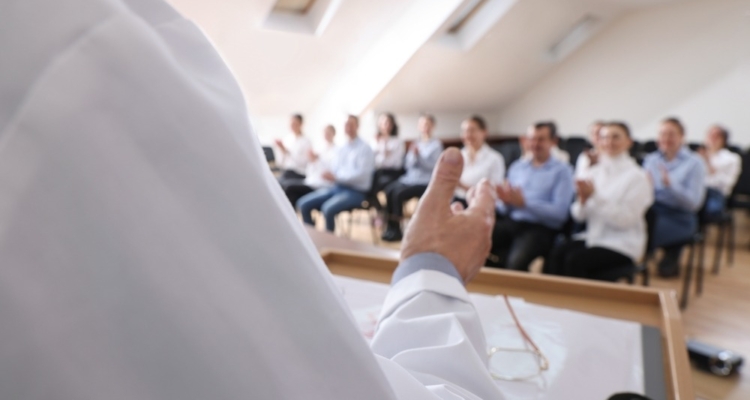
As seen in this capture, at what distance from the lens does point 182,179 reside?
205 mm

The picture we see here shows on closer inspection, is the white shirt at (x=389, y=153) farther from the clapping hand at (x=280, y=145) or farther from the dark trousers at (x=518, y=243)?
the dark trousers at (x=518, y=243)

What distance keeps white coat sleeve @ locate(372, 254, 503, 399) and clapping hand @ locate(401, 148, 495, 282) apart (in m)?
0.02

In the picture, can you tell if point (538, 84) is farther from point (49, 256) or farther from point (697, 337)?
point (49, 256)

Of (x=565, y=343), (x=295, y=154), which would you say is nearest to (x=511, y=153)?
(x=295, y=154)

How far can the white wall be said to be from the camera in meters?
3.94

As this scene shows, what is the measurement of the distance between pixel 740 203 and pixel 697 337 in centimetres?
176

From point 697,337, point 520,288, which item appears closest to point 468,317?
point 520,288

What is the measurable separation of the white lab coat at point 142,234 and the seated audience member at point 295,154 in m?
3.33

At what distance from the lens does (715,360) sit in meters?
1.37

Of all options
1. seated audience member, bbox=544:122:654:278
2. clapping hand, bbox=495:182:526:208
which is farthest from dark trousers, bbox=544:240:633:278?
clapping hand, bbox=495:182:526:208

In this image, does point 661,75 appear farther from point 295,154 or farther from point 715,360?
point 715,360

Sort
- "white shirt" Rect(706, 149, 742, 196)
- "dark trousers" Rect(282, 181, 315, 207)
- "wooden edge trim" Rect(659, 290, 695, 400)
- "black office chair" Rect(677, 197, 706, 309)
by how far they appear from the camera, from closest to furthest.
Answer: "wooden edge trim" Rect(659, 290, 695, 400), "black office chair" Rect(677, 197, 706, 309), "white shirt" Rect(706, 149, 742, 196), "dark trousers" Rect(282, 181, 315, 207)

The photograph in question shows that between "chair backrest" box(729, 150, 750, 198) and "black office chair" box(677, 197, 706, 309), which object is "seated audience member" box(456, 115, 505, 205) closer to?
"black office chair" box(677, 197, 706, 309)

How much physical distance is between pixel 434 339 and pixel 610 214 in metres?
1.56
